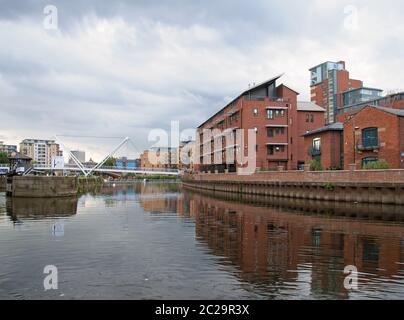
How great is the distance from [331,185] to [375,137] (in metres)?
11.1

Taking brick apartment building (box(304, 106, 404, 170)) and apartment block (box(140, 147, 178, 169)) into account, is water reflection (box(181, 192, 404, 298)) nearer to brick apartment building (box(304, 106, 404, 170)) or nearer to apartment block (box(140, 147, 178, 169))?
brick apartment building (box(304, 106, 404, 170))

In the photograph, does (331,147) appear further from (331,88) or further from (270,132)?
(331,88)

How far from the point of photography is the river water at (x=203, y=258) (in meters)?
10.8

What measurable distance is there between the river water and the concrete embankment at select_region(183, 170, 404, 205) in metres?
9.36

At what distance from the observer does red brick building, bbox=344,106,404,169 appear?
44.3m

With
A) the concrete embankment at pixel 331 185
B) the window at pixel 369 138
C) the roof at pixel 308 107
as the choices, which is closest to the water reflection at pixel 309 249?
the concrete embankment at pixel 331 185

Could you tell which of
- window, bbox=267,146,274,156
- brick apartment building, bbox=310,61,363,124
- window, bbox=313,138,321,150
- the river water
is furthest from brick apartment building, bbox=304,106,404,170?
brick apartment building, bbox=310,61,363,124

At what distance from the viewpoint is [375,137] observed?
4772 cm

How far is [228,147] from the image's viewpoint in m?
84.8

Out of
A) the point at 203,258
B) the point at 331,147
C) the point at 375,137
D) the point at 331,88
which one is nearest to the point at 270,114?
the point at 331,147

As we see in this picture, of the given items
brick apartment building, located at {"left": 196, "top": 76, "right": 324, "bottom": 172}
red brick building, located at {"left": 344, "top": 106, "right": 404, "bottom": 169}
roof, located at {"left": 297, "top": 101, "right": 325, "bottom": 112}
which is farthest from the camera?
roof, located at {"left": 297, "top": 101, "right": 325, "bottom": 112}

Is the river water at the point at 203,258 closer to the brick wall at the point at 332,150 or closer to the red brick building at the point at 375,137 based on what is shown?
the red brick building at the point at 375,137

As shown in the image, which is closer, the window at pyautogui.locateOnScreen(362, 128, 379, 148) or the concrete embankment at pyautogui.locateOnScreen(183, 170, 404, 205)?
the concrete embankment at pyautogui.locateOnScreen(183, 170, 404, 205)
